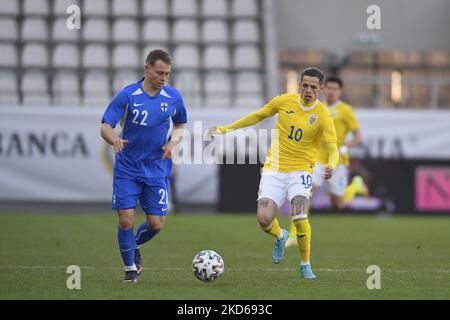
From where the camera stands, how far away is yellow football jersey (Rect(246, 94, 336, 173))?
10823mm

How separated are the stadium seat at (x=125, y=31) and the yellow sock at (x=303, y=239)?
672 inches

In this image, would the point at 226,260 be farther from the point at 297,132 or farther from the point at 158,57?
the point at 158,57

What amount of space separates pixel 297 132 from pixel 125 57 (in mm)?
16028

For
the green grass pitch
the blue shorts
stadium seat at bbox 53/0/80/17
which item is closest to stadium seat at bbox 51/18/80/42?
stadium seat at bbox 53/0/80/17

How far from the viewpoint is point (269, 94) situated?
25.1 m

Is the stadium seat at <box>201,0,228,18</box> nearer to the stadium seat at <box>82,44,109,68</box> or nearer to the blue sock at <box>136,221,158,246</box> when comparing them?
the stadium seat at <box>82,44,109,68</box>

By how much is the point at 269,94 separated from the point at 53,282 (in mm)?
15921

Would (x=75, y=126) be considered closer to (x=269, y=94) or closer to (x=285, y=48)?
(x=269, y=94)

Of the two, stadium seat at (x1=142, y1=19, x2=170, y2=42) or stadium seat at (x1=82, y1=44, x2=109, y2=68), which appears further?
stadium seat at (x1=142, y1=19, x2=170, y2=42)

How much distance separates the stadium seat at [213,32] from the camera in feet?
90.1

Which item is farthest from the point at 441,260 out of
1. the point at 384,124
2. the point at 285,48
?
the point at 285,48

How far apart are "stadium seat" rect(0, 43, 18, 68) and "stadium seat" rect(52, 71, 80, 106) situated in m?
1.70


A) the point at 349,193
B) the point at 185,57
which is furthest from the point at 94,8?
the point at 349,193

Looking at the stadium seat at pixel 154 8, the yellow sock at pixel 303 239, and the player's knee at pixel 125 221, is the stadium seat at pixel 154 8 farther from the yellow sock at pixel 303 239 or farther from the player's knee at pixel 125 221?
the player's knee at pixel 125 221
